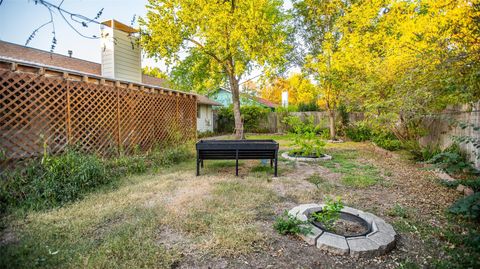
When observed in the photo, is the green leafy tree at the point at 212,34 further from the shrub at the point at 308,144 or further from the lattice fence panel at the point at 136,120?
the shrub at the point at 308,144

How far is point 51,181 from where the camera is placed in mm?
3947

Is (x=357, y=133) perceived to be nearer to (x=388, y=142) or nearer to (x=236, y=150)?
(x=388, y=142)

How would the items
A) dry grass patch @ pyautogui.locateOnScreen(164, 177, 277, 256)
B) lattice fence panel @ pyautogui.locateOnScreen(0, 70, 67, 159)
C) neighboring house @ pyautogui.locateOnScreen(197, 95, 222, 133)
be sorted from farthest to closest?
neighboring house @ pyautogui.locateOnScreen(197, 95, 222, 133) < lattice fence panel @ pyautogui.locateOnScreen(0, 70, 67, 159) < dry grass patch @ pyautogui.locateOnScreen(164, 177, 277, 256)

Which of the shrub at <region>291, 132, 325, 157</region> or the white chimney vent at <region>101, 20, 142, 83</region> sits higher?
the white chimney vent at <region>101, 20, 142, 83</region>

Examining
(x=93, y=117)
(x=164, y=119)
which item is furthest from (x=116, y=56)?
(x=93, y=117)

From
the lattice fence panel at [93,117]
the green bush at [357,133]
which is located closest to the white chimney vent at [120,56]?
the lattice fence panel at [93,117]

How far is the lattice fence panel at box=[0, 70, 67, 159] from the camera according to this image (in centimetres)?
418

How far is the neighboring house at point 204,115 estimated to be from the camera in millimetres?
16962

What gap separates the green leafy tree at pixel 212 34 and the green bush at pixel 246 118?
7.55m

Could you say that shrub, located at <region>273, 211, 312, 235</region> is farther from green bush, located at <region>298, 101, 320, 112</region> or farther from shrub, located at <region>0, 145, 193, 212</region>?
green bush, located at <region>298, 101, 320, 112</region>

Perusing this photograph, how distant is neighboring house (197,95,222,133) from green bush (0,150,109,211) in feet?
39.8

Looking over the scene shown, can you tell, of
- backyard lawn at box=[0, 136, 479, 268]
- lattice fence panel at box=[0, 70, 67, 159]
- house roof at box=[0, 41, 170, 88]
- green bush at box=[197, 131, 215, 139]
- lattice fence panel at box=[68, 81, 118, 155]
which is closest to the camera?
backyard lawn at box=[0, 136, 479, 268]

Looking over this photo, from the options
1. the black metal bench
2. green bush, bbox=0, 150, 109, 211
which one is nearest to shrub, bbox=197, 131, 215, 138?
the black metal bench

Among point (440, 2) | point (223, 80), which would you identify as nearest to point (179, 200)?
point (440, 2)
